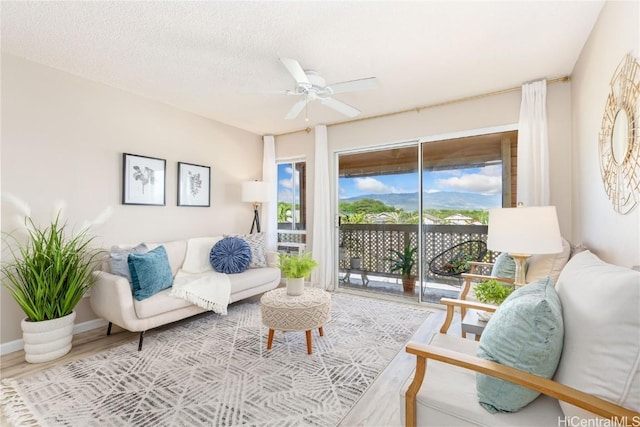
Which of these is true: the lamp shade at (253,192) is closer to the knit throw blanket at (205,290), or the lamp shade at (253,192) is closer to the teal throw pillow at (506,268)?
the knit throw blanket at (205,290)

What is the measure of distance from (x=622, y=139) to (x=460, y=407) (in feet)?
5.30

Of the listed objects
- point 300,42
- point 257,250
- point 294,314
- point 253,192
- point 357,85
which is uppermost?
point 300,42

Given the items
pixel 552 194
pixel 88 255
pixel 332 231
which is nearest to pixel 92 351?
pixel 88 255

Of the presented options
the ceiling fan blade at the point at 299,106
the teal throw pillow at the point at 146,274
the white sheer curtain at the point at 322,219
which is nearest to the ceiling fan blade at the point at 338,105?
the ceiling fan blade at the point at 299,106

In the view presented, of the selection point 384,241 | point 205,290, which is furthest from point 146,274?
point 384,241

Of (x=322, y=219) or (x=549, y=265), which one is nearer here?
(x=549, y=265)

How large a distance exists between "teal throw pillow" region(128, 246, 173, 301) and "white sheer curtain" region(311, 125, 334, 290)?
209 cm

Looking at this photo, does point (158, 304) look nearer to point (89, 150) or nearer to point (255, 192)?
point (89, 150)

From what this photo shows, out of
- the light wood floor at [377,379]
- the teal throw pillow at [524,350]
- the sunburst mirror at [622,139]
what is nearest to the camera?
the teal throw pillow at [524,350]

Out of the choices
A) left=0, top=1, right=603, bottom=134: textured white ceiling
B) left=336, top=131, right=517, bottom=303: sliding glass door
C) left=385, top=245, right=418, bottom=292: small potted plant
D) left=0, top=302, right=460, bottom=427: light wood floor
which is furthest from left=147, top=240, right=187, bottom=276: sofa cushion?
left=385, top=245, right=418, bottom=292: small potted plant

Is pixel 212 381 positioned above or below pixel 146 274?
below

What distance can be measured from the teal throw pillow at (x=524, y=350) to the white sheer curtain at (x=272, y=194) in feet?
12.7

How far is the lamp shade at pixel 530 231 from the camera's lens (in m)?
1.82

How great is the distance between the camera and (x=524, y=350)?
3.42 feet
